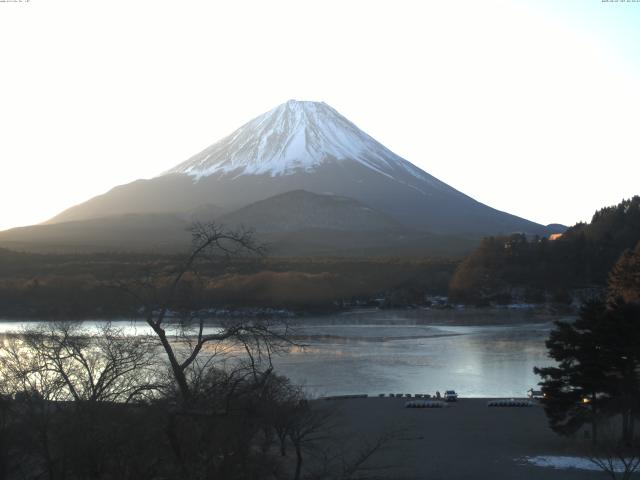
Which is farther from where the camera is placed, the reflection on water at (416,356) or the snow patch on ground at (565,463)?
the reflection on water at (416,356)

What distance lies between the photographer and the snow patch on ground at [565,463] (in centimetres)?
1003

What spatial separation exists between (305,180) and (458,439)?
8785cm

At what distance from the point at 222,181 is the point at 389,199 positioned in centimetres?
1900

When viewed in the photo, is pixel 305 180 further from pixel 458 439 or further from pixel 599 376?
pixel 599 376

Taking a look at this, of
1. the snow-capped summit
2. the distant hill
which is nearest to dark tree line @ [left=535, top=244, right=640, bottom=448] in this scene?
the distant hill

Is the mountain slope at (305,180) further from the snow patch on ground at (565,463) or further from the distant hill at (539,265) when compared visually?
the snow patch on ground at (565,463)

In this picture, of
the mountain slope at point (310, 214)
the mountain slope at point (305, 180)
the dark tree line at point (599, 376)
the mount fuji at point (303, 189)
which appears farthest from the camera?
the mountain slope at point (305, 180)

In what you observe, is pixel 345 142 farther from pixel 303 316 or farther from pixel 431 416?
pixel 431 416

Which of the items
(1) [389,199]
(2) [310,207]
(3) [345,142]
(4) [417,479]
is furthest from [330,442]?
(3) [345,142]

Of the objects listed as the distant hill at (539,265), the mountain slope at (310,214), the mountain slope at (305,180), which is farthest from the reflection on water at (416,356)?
the mountain slope at (305,180)

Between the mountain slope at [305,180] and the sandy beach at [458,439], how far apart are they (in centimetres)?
6983

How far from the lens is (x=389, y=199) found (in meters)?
94.2

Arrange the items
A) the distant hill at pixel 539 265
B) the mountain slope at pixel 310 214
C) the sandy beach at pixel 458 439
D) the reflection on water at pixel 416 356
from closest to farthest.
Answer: the sandy beach at pixel 458 439
the reflection on water at pixel 416 356
the distant hill at pixel 539 265
the mountain slope at pixel 310 214

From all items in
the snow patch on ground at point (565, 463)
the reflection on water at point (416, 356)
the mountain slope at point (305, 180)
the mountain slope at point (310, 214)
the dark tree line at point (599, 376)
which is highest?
the mountain slope at point (305, 180)
